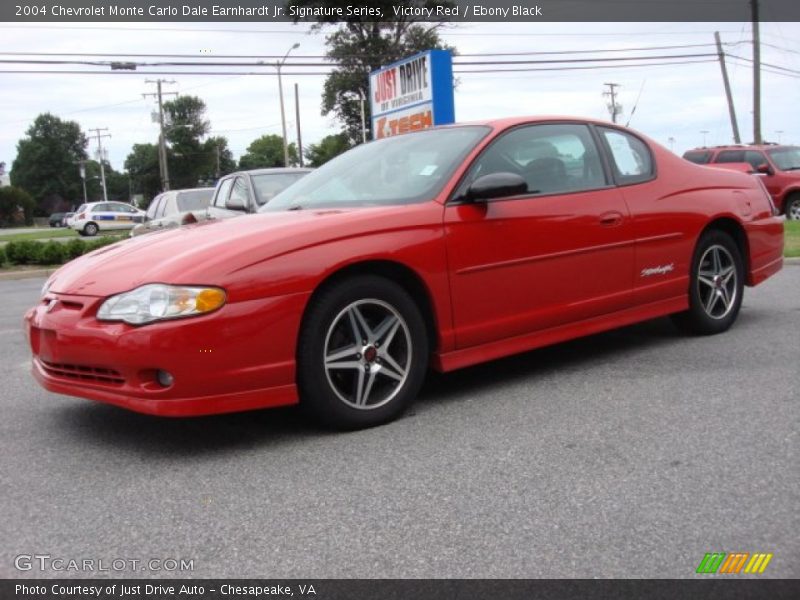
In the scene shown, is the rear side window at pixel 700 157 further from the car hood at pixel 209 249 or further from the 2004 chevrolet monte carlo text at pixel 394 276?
the car hood at pixel 209 249

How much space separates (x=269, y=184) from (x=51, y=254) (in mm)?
7032

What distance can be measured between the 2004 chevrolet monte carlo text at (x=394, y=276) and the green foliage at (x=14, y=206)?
274 ft

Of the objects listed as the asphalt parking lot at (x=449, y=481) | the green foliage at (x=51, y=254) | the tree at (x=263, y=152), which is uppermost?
the tree at (x=263, y=152)

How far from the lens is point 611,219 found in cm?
508

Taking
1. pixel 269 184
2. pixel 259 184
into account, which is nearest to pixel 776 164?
pixel 269 184

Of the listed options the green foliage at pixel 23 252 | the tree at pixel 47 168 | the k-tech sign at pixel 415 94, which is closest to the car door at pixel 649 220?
the k-tech sign at pixel 415 94

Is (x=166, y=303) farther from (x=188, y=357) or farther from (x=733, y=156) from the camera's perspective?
(x=733, y=156)

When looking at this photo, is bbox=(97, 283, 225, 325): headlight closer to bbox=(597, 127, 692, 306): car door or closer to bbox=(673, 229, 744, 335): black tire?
bbox=(597, 127, 692, 306): car door

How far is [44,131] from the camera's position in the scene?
11506 centimetres

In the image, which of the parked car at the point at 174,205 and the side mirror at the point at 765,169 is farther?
the side mirror at the point at 765,169

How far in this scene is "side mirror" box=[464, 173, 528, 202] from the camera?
432 centimetres

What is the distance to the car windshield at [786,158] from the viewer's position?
1892cm

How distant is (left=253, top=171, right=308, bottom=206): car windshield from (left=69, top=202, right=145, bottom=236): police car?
28.3 m
